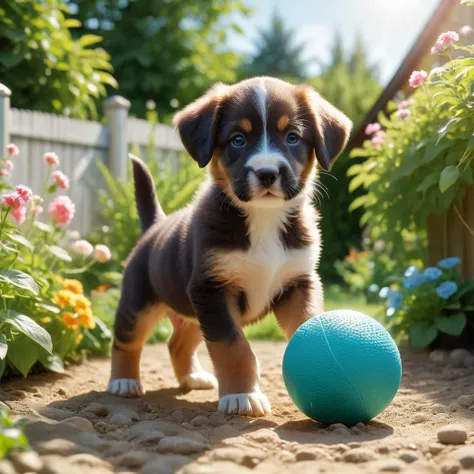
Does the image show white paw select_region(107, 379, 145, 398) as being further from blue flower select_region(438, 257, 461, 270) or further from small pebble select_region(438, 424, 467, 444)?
blue flower select_region(438, 257, 461, 270)

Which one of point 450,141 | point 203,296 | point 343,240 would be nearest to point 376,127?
point 450,141

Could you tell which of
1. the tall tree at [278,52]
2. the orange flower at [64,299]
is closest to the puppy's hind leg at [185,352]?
the orange flower at [64,299]

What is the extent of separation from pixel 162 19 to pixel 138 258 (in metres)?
13.8

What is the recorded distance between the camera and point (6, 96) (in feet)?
22.2

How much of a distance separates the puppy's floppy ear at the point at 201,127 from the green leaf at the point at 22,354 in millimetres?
1611

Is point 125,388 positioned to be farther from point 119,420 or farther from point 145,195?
point 145,195

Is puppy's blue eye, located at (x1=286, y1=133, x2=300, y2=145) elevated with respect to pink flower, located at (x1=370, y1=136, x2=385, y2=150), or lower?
lower

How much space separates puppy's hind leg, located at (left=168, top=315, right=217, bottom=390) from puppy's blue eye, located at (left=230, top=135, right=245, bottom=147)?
166 cm

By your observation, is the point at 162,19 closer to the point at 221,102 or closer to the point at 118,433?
the point at 221,102

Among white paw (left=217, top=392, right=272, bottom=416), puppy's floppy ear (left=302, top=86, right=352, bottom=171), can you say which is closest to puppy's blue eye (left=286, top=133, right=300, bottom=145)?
puppy's floppy ear (left=302, top=86, right=352, bottom=171)

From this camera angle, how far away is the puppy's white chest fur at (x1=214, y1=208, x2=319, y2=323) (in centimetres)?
402

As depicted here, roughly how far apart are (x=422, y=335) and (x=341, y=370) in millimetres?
2519

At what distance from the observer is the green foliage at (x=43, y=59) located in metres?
8.34

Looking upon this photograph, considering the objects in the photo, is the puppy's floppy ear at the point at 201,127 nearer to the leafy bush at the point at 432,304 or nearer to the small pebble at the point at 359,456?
the small pebble at the point at 359,456
